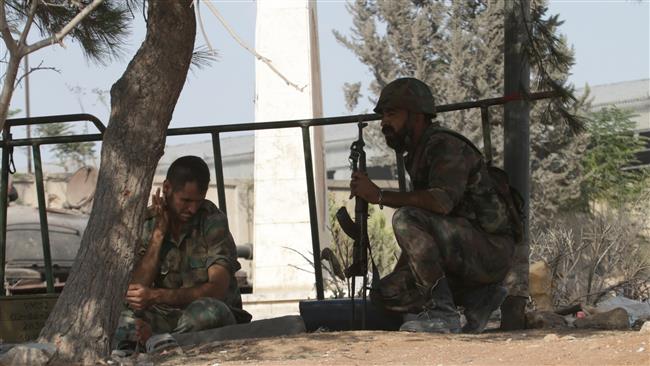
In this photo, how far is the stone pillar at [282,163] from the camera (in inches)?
462

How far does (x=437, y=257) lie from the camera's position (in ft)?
16.5

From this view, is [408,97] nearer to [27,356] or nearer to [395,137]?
[395,137]

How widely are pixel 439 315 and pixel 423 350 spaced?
0.68 metres

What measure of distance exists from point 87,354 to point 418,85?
76.0 inches

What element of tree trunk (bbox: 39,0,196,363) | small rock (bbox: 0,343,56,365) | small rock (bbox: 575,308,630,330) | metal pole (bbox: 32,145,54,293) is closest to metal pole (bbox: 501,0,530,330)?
small rock (bbox: 575,308,630,330)

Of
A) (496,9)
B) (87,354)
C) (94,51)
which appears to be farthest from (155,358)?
(496,9)

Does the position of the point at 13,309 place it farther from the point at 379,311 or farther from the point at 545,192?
the point at 545,192

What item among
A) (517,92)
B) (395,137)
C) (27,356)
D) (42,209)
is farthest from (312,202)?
(27,356)

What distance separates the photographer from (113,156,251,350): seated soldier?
5.18 m

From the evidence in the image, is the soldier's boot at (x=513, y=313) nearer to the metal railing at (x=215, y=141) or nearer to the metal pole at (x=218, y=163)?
the metal railing at (x=215, y=141)

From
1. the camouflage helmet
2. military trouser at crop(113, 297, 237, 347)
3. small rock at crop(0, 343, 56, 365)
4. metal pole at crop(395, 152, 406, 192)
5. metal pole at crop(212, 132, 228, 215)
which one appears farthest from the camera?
metal pole at crop(212, 132, 228, 215)

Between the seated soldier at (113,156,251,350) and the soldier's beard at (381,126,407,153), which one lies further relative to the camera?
the soldier's beard at (381,126,407,153)

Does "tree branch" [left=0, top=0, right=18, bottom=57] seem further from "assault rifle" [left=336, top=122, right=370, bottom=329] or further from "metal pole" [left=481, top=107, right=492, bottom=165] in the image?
"metal pole" [left=481, top=107, right=492, bottom=165]

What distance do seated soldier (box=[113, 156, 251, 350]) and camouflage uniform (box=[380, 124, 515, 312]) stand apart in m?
0.76
